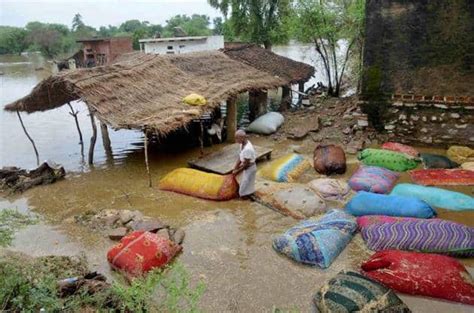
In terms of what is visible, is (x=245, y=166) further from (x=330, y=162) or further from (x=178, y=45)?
(x=178, y=45)

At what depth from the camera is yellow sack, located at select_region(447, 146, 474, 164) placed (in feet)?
30.6

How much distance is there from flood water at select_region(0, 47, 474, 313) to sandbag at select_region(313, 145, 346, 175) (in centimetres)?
54

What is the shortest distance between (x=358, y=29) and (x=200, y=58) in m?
5.98

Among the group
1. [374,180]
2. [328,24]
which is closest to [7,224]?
[374,180]

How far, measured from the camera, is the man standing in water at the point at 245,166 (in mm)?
7129

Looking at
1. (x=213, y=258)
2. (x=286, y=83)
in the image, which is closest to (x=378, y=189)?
(x=213, y=258)

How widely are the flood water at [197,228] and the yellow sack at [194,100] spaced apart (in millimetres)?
1699

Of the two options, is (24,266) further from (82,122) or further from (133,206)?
(82,122)

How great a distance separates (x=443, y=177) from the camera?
826cm

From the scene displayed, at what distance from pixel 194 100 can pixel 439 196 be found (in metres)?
6.12

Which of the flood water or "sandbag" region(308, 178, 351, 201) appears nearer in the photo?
the flood water

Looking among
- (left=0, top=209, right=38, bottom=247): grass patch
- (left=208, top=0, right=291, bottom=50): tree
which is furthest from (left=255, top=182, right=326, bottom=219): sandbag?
(left=208, top=0, right=291, bottom=50): tree

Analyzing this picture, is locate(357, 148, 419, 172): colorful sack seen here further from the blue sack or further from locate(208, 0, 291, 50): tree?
locate(208, 0, 291, 50): tree

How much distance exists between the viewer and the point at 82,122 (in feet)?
55.4
